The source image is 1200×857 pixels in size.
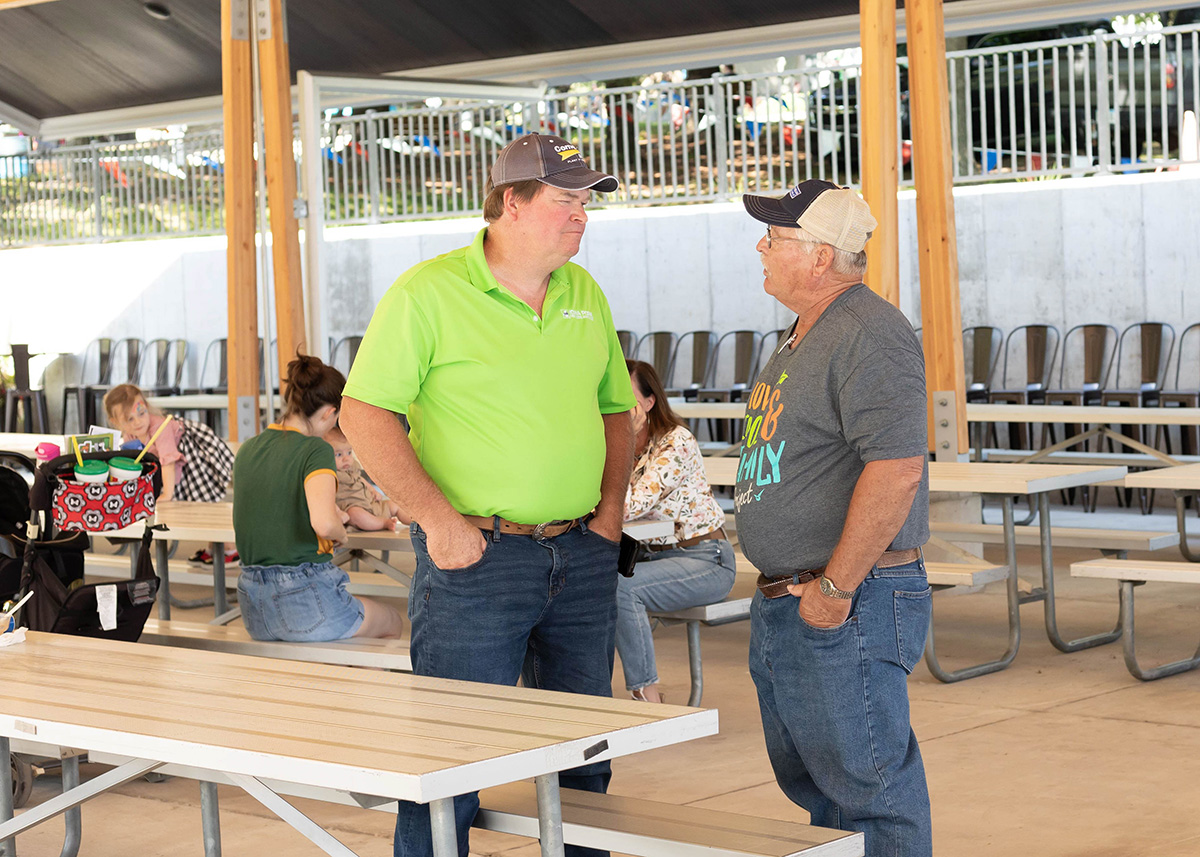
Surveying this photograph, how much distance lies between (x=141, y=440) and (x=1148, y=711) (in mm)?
3713

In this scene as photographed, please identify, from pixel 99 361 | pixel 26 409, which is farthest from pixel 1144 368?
pixel 99 361

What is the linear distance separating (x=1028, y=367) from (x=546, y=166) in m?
7.99

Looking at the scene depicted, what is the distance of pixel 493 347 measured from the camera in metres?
2.53

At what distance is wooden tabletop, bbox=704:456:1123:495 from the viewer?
4828mm

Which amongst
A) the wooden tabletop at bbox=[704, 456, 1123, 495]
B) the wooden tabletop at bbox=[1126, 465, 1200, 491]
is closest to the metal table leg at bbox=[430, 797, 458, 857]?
the wooden tabletop at bbox=[704, 456, 1123, 495]

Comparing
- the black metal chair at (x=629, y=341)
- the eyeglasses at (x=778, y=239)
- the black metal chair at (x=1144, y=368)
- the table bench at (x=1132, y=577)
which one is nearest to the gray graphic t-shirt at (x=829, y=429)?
the eyeglasses at (x=778, y=239)

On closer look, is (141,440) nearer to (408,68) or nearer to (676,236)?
(408,68)

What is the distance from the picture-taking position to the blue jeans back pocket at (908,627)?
2.39 metres

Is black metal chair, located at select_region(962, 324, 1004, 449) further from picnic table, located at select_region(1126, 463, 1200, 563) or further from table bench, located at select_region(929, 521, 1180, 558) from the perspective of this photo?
picnic table, located at select_region(1126, 463, 1200, 563)

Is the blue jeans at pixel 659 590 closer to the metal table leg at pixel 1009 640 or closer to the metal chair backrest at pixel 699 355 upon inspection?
the metal table leg at pixel 1009 640

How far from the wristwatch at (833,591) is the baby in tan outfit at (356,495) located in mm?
2739

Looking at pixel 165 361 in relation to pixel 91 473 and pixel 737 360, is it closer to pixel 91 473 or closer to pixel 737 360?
pixel 737 360

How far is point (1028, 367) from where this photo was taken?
32.7 ft

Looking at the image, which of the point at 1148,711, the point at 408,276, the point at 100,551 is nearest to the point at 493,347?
the point at 408,276
